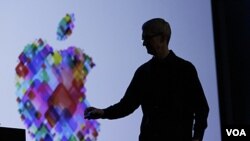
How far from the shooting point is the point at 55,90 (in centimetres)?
220

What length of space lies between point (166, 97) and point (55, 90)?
2.38 ft

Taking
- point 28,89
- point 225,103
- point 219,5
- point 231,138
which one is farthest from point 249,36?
point 28,89

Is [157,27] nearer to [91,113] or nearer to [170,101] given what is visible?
[170,101]

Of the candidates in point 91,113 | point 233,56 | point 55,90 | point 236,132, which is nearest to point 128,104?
point 91,113

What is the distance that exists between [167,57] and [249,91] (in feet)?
4.19

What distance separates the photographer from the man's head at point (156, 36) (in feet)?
5.41

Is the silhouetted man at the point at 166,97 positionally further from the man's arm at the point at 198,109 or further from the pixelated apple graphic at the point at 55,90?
the pixelated apple graphic at the point at 55,90

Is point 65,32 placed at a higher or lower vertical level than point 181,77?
higher

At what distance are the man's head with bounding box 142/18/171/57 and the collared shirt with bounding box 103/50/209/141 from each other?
4cm

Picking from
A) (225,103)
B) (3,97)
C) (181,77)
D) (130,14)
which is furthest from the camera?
(225,103)

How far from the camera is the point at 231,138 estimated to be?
2301 millimetres

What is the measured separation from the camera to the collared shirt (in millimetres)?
1626

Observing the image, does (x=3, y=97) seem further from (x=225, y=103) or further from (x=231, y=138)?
(x=225, y=103)

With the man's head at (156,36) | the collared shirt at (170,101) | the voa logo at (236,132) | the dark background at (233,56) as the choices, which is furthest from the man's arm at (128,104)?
the dark background at (233,56)
